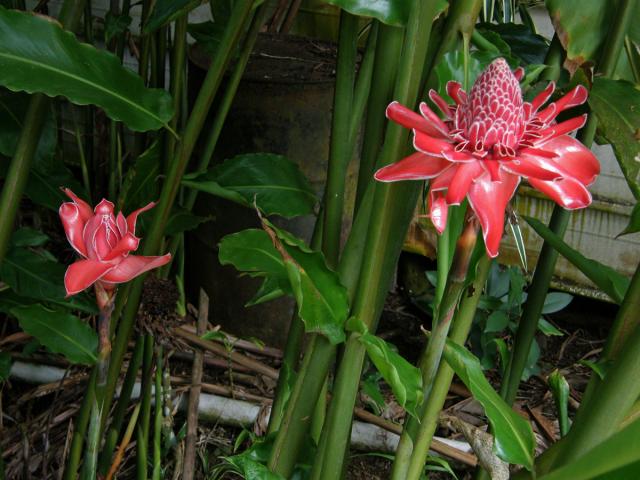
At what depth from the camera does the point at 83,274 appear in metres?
0.53

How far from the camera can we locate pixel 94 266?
534 mm

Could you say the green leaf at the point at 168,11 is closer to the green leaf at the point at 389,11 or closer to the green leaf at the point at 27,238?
the green leaf at the point at 389,11

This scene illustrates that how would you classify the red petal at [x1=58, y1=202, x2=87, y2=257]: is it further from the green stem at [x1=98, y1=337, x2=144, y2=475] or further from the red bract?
the green stem at [x1=98, y1=337, x2=144, y2=475]

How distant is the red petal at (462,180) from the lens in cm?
40

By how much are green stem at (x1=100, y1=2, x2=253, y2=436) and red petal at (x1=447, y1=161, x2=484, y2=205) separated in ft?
1.04

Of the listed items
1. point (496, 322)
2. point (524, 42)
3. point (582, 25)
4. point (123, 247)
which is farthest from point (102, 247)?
point (496, 322)

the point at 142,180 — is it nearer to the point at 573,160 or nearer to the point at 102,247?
the point at 102,247

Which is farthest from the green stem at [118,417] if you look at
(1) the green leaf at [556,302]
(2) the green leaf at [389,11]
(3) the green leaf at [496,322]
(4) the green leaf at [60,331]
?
(1) the green leaf at [556,302]

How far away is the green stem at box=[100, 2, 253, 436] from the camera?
0.67m

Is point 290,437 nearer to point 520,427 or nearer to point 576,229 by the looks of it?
point 520,427

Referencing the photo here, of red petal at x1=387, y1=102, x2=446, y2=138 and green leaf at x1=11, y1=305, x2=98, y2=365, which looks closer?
red petal at x1=387, y1=102, x2=446, y2=138

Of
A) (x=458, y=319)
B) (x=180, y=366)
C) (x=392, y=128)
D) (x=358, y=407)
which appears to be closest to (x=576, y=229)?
(x=358, y=407)

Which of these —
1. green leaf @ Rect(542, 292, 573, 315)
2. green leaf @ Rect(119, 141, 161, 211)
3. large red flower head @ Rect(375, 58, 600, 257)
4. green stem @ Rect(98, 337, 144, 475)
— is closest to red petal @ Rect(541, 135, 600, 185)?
large red flower head @ Rect(375, 58, 600, 257)

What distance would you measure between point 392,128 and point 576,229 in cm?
125
